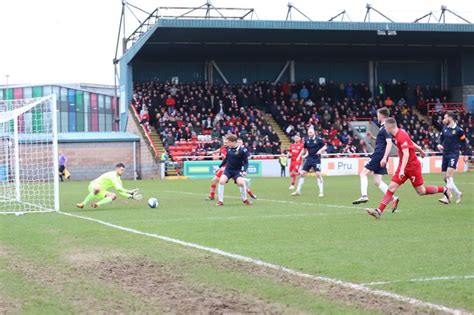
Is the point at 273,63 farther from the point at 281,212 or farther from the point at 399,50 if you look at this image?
the point at 281,212

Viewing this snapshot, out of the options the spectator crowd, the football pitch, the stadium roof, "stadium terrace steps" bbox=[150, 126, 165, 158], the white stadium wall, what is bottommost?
the football pitch

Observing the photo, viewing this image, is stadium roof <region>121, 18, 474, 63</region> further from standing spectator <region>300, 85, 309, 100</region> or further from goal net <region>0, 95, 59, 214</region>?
goal net <region>0, 95, 59, 214</region>

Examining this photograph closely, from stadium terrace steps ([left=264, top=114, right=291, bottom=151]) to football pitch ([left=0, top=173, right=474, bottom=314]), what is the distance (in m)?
33.6

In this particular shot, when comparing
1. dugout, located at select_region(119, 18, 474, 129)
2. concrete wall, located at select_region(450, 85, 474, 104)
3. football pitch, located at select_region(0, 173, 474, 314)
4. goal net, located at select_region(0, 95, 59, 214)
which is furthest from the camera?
concrete wall, located at select_region(450, 85, 474, 104)

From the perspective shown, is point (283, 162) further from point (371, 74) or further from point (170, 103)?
point (371, 74)

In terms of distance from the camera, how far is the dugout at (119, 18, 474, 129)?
47.1 m

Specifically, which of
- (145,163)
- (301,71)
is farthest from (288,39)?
(145,163)

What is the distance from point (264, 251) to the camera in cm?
955

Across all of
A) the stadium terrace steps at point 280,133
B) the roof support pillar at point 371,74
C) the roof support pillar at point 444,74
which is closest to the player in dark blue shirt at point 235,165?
the stadium terrace steps at point 280,133

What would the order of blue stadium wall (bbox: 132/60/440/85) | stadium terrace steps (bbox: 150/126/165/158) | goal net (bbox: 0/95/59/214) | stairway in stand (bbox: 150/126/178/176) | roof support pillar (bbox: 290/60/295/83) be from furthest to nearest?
roof support pillar (bbox: 290/60/295/83) → blue stadium wall (bbox: 132/60/440/85) → stadium terrace steps (bbox: 150/126/165/158) → stairway in stand (bbox: 150/126/178/176) → goal net (bbox: 0/95/59/214)

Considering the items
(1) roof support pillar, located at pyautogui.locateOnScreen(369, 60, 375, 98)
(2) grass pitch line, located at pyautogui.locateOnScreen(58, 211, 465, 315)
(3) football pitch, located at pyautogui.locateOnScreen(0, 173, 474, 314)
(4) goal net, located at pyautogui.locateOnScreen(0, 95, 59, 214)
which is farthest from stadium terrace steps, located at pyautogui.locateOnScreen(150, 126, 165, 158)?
(2) grass pitch line, located at pyautogui.locateOnScreen(58, 211, 465, 315)

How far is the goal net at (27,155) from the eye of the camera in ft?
60.6

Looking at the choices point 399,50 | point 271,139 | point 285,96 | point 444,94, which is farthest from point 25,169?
point 444,94

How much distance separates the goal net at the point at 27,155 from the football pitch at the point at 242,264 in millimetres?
3570
